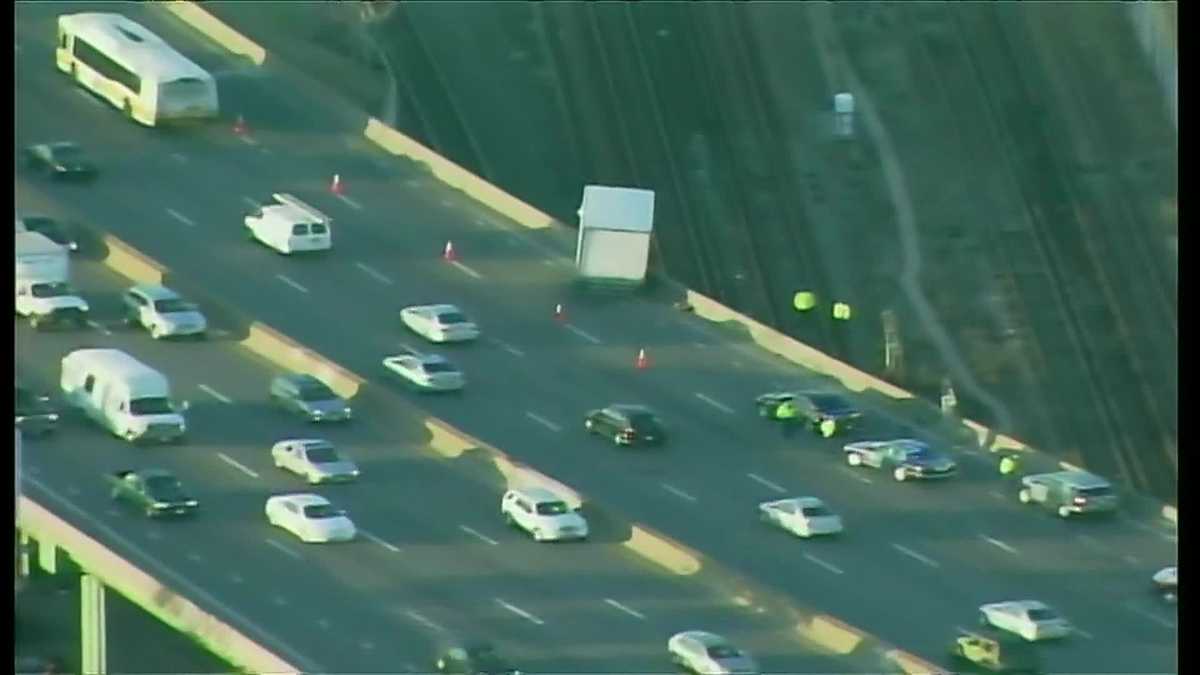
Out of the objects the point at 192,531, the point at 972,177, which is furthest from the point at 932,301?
the point at 192,531

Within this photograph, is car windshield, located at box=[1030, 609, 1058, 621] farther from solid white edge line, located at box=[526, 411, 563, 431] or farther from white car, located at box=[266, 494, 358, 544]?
white car, located at box=[266, 494, 358, 544]

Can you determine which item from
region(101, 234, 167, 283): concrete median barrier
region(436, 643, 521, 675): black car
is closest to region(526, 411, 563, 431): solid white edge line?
region(436, 643, 521, 675): black car

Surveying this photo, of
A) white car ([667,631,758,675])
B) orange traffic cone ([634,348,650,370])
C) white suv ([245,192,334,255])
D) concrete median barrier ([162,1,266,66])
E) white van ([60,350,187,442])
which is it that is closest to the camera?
white car ([667,631,758,675])

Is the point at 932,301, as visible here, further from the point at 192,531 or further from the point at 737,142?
the point at 192,531

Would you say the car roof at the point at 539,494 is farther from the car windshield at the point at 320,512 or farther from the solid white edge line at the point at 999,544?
the solid white edge line at the point at 999,544

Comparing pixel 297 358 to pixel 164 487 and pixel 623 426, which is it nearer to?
pixel 164 487
